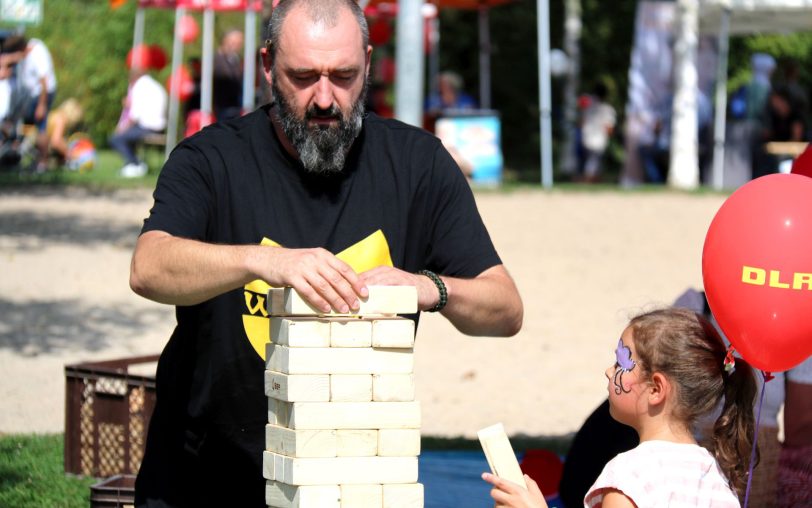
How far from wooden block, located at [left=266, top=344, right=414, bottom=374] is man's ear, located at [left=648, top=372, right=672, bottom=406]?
713 millimetres

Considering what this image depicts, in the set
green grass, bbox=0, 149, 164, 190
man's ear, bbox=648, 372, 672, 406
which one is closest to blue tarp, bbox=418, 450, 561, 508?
man's ear, bbox=648, 372, 672, 406

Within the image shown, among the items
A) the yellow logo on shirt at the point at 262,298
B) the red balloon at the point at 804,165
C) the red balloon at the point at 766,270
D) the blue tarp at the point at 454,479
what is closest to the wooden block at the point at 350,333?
the yellow logo on shirt at the point at 262,298

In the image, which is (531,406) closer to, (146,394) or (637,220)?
(146,394)

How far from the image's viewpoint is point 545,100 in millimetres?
17797

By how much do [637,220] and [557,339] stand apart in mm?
5593

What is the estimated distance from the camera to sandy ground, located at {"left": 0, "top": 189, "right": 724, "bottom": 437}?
8.14 m

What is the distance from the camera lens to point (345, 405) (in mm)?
2723

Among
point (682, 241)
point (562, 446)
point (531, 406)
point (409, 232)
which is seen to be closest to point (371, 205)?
point (409, 232)

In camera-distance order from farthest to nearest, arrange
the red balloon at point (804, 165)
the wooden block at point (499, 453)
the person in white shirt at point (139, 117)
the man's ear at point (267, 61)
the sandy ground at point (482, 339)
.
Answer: the person in white shirt at point (139, 117), the sandy ground at point (482, 339), the red balloon at point (804, 165), the man's ear at point (267, 61), the wooden block at point (499, 453)

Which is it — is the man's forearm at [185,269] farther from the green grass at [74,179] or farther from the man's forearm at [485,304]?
the green grass at [74,179]

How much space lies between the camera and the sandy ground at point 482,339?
814cm

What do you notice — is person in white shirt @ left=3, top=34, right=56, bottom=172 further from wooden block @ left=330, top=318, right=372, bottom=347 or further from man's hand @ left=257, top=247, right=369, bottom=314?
wooden block @ left=330, top=318, right=372, bottom=347

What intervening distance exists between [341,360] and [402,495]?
31 centimetres

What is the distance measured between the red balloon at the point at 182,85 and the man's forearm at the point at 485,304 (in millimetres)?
17138
